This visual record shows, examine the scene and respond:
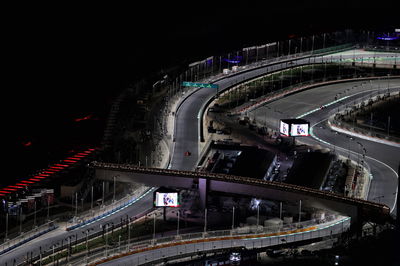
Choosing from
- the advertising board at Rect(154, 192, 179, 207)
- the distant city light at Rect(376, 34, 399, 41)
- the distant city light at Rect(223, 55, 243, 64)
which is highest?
the distant city light at Rect(376, 34, 399, 41)

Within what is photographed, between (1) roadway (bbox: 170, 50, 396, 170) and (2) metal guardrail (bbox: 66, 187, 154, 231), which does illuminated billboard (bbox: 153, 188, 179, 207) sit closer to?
(2) metal guardrail (bbox: 66, 187, 154, 231)

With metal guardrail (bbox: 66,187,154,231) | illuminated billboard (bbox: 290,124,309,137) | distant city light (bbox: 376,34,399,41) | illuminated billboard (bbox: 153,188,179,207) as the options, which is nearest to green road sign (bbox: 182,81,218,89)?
illuminated billboard (bbox: 290,124,309,137)

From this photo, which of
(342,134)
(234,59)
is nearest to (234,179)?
(342,134)

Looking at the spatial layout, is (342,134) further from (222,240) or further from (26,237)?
(26,237)

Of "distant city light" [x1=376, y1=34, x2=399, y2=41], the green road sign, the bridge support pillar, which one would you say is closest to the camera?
the bridge support pillar

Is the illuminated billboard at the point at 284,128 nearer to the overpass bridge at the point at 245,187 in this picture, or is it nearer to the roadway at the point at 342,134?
the roadway at the point at 342,134

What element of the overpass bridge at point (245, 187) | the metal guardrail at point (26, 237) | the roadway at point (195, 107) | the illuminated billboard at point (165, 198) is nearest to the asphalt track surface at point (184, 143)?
the roadway at point (195, 107)
